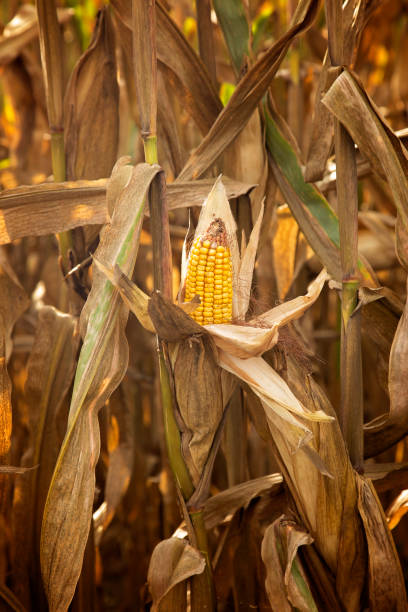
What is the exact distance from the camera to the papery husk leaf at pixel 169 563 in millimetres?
1257

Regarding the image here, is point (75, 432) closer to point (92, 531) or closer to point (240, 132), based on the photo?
point (92, 531)

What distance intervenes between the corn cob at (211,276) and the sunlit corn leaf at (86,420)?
13 cm

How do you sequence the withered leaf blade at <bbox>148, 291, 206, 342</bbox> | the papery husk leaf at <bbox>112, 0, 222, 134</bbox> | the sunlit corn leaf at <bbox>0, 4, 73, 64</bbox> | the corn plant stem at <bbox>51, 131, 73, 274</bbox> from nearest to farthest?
1. the withered leaf blade at <bbox>148, 291, 206, 342</bbox>
2. the papery husk leaf at <bbox>112, 0, 222, 134</bbox>
3. the corn plant stem at <bbox>51, 131, 73, 274</bbox>
4. the sunlit corn leaf at <bbox>0, 4, 73, 64</bbox>

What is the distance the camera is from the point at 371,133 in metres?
1.26

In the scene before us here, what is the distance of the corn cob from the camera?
45.5 inches

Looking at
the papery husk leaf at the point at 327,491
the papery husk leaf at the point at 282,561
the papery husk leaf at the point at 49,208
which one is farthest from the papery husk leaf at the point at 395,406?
the papery husk leaf at the point at 49,208

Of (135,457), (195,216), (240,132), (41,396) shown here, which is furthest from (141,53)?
(135,457)

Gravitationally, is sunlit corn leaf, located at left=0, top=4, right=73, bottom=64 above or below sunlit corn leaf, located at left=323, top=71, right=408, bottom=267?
above

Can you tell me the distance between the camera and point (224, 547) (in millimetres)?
1638

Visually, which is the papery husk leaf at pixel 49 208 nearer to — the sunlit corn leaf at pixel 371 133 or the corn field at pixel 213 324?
the corn field at pixel 213 324

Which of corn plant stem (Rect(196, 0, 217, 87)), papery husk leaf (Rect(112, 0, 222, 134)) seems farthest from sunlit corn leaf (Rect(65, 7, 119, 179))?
corn plant stem (Rect(196, 0, 217, 87))

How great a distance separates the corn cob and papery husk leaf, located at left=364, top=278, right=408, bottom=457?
39 centimetres

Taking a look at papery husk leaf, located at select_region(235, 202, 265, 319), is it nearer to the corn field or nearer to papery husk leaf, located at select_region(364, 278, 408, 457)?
the corn field

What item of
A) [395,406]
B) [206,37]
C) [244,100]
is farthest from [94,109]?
[395,406]
